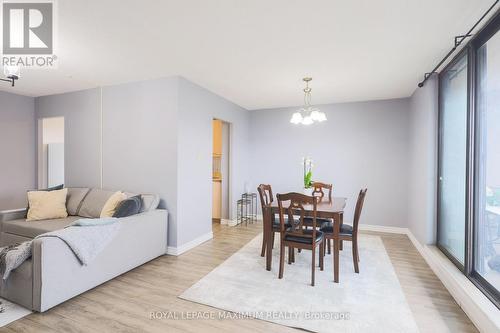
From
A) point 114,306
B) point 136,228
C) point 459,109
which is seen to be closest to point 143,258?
point 136,228

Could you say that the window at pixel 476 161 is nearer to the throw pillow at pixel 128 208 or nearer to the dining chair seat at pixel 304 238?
the dining chair seat at pixel 304 238

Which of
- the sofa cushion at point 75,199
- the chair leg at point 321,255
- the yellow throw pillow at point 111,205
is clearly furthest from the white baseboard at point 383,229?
the sofa cushion at point 75,199

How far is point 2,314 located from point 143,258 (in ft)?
4.17

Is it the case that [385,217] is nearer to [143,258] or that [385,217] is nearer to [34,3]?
[143,258]

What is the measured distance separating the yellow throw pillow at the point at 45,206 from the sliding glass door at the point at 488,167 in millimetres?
4998

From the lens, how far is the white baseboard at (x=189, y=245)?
3488 mm

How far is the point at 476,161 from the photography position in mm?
2330

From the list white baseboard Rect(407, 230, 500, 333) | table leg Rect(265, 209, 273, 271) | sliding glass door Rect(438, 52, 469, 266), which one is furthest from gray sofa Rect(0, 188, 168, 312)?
sliding glass door Rect(438, 52, 469, 266)

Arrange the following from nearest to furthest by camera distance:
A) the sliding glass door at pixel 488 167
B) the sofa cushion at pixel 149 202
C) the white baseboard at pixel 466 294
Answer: the white baseboard at pixel 466 294 < the sliding glass door at pixel 488 167 < the sofa cushion at pixel 149 202

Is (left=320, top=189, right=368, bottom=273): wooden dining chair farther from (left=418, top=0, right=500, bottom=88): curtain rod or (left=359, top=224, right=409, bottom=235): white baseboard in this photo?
(left=359, top=224, right=409, bottom=235): white baseboard

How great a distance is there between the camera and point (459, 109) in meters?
2.76

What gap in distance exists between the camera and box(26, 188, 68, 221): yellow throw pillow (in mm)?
3422

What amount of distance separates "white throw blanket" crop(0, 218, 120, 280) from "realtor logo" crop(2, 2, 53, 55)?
73.2 inches

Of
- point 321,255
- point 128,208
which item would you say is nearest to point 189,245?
point 128,208
